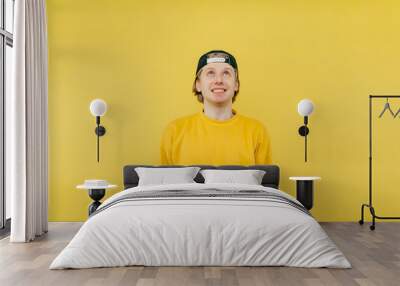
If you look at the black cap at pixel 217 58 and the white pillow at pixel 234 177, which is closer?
the white pillow at pixel 234 177

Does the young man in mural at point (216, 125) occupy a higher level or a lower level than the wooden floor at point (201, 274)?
higher

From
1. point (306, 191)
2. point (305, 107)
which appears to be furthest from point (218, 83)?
point (306, 191)

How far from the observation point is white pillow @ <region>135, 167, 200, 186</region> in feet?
19.2

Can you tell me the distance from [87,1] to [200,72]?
172 centimetres

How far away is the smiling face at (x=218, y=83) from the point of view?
6.57m

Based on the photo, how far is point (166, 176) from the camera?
19.3 ft

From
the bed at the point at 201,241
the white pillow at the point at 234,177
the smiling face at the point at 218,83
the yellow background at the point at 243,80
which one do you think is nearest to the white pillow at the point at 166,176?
the white pillow at the point at 234,177

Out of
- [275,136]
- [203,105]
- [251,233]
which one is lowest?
[251,233]

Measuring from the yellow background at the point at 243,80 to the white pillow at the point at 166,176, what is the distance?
1.89ft

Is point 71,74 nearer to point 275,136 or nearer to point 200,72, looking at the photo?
point 200,72

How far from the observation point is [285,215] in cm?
421

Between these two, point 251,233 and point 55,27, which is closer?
point 251,233

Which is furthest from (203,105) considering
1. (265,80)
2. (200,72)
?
(265,80)

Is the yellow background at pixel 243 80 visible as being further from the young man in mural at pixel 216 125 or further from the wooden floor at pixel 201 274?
the wooden floor at pixel 201 274
